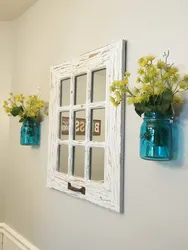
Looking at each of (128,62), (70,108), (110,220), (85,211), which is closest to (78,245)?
(85,211)

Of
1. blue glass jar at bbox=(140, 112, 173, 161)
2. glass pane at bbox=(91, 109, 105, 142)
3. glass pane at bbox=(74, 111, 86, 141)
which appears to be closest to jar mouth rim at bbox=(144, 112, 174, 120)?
blue glass jar at bbox=(140, 112, 173, 161)

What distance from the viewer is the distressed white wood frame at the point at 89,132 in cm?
142

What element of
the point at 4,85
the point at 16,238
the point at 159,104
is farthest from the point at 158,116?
the point at 4,85

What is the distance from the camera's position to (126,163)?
4.55 ft

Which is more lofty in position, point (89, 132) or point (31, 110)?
point (31, 110)

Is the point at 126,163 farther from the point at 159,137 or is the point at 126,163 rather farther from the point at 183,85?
the point at 183,85

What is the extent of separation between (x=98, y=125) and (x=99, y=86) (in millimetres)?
212

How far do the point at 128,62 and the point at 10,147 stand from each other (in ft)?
5.32

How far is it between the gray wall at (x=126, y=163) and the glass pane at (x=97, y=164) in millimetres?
164

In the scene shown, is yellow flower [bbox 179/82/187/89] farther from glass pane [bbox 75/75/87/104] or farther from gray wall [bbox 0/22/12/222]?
gray wall [bbox 0/22/12/222]

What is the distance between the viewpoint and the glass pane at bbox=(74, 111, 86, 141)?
1698 millimetres

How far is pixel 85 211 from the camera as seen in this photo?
Result: 164cm

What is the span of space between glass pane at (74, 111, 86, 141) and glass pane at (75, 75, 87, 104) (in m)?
0.07
